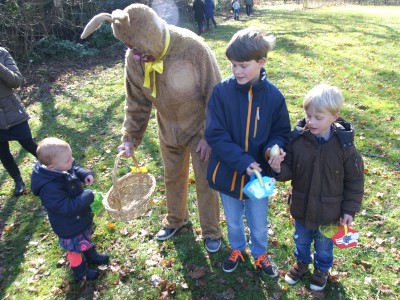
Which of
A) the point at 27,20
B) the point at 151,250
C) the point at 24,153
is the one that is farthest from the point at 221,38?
the point at 151,250

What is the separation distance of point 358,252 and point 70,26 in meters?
12.4

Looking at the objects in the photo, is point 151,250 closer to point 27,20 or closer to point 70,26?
point 27,20

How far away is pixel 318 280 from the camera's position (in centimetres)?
296

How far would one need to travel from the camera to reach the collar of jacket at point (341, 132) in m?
2.31

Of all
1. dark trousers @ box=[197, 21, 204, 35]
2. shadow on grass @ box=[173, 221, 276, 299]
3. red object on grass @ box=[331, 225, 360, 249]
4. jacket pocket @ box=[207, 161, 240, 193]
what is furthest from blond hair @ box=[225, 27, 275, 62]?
dark trousers @ box=[197, 21, 204, 35]

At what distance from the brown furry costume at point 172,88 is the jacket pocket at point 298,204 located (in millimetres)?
819

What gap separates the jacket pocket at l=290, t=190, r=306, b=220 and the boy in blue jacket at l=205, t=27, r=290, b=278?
0.81 ft

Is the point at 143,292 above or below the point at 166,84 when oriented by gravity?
below

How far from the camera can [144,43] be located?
2.46 m

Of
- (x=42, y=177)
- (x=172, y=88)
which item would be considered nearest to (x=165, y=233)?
(x=42, y=177)

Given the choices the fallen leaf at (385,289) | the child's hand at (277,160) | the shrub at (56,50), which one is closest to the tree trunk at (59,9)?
the shrub at (56,50)

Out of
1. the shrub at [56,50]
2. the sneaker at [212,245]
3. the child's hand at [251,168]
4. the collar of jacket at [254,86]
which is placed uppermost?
the collar of jacket at [254,86]

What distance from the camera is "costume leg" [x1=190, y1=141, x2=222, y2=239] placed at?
304 centimetres

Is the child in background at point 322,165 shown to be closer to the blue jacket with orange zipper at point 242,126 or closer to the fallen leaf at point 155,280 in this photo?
the blue jacket with orange zipper at point 242,126
